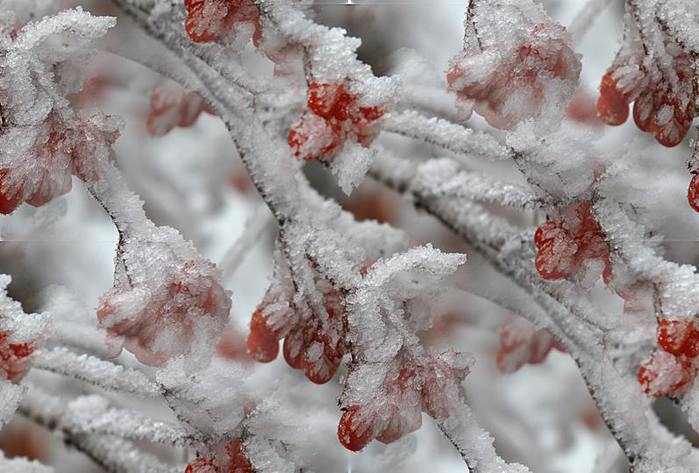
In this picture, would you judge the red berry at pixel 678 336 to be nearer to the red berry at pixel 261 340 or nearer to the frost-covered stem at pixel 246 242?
the red berry at pixel 261 340

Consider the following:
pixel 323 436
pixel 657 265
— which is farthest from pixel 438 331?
pixel 657 265

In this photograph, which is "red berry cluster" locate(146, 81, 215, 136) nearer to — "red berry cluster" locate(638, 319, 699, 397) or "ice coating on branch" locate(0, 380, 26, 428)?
"ice coating on branch" locate(0, 380, 26, 428)

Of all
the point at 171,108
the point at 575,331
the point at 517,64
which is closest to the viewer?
the point at 517,64

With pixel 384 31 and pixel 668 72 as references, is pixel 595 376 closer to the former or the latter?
pixel 668 72

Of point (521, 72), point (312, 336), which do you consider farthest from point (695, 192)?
point (312, 336)

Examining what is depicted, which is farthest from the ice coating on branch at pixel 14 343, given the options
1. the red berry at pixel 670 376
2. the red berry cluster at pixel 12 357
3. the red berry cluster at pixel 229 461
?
the red berry at pixel 670 376

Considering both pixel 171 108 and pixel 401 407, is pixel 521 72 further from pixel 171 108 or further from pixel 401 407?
pixel 171 108

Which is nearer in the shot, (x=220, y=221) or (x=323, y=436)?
(x=323, y=436)

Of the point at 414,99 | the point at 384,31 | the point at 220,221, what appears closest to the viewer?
the point at 414,99
